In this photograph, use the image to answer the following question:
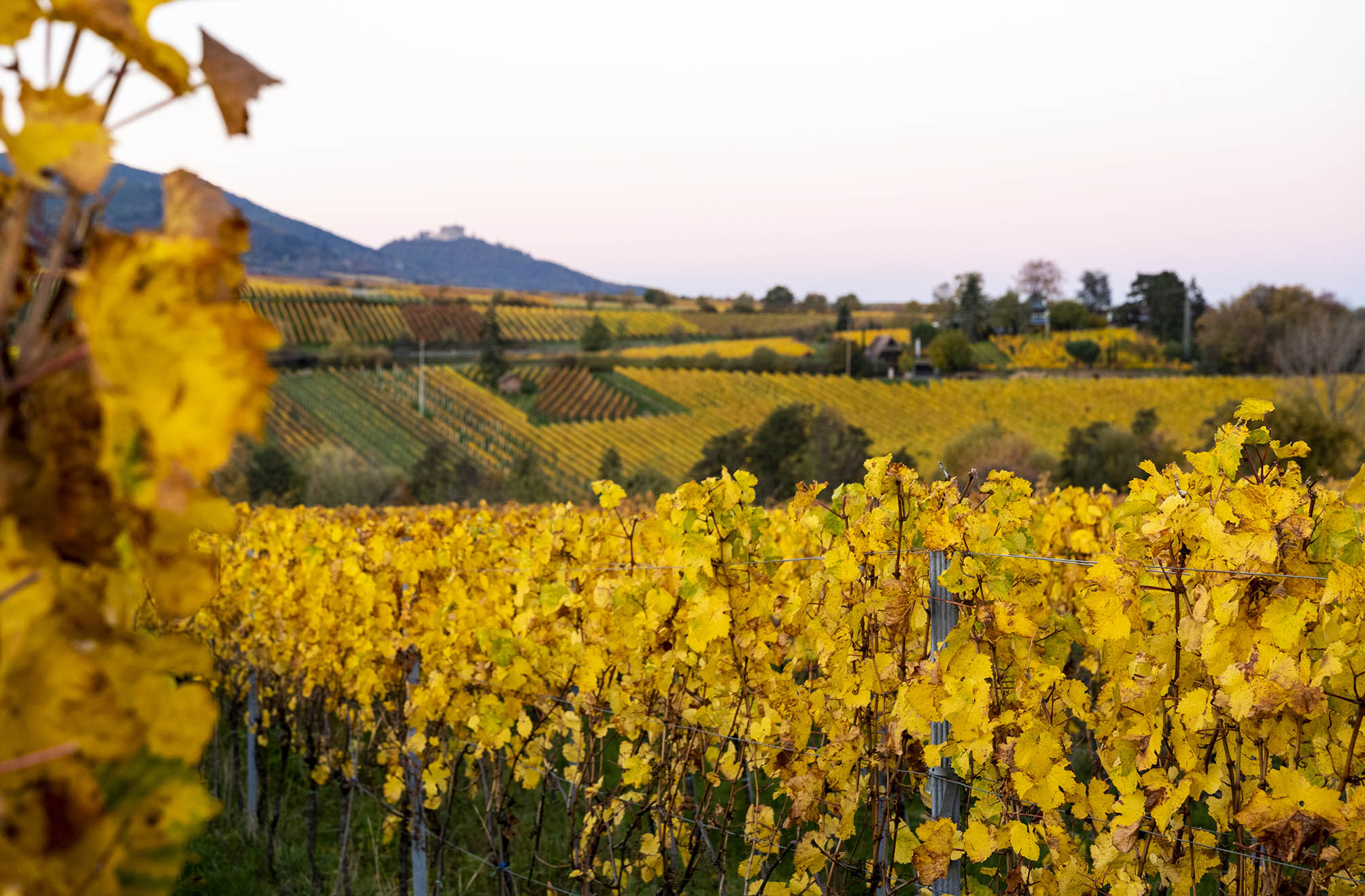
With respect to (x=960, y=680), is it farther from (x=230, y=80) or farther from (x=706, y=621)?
(x=230, y=80)

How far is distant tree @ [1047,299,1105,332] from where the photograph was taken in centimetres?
6800

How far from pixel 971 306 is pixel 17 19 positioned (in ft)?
241

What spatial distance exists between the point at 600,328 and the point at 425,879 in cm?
6318

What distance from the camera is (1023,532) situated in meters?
2.25

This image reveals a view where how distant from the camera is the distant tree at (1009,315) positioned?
6669 centimetres

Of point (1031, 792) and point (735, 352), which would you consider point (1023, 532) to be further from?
point (735, 352)

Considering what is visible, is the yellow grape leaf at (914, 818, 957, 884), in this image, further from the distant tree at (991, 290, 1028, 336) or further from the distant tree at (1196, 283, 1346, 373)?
the distant tree at (991, 290, 1028, 336)

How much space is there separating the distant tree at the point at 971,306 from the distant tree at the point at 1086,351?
7.77m

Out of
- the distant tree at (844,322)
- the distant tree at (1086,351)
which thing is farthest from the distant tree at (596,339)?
the distant tree at (1086,351)

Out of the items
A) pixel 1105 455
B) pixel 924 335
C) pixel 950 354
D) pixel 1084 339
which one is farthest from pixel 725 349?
pixel 1105 455

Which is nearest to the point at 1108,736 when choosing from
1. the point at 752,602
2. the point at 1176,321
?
the point at 752,602

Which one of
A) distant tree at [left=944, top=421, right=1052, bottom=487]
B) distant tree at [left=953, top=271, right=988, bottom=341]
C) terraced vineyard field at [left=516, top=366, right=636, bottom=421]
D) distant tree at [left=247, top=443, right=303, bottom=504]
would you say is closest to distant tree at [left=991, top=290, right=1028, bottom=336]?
distant tree at [left=953, top=271, right=988, bottom=341]

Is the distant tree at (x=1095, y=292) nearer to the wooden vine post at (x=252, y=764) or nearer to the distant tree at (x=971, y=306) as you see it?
the distant tree at (x=971, y=306)

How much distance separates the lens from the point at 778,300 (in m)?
99.4
